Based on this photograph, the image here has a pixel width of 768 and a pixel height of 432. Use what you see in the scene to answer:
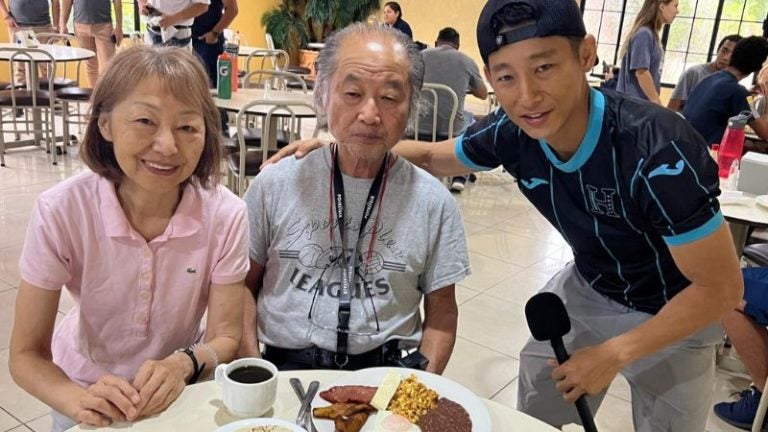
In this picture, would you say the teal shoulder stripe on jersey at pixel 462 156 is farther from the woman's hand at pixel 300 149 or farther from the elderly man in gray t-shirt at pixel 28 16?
the elderly man in gray t-shirt at pixel 28 16

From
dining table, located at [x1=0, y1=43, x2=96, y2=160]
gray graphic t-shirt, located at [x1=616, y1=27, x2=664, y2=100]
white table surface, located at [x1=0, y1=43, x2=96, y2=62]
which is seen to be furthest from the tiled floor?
gray graphic t-shirt, located at [x1=616, y1=27, x2=664, y2=100]

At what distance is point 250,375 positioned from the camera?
114cm

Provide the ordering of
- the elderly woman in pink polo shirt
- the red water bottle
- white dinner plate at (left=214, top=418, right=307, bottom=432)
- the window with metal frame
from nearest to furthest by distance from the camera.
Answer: white dinner plate at (left=214, top=418, right=307, bottom=432)
the elderly woman in pink polo shirt
the red water bottle
the window with metal frame

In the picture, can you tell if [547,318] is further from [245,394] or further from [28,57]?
[28,57]

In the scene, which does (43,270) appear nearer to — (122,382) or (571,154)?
(122,382)

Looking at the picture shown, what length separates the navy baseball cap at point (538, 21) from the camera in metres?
1.29

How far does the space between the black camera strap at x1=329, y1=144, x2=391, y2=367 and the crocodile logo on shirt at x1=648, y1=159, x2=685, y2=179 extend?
2.11 ft

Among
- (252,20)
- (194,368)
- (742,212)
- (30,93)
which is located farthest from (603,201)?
(252,20)

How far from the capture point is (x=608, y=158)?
1.39 metres

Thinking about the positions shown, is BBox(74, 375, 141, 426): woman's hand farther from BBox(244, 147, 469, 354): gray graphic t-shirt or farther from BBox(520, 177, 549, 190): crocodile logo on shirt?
BBox(520, 177, 549, 190): crocodile logo on shirt

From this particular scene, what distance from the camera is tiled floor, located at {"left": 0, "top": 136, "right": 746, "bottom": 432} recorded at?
2687 mm

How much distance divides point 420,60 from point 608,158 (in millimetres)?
548

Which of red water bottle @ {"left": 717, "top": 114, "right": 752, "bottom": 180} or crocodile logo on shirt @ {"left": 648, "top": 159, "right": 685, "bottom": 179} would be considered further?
red water bottle @ {"left": 717, "top": 114, "right": 752, "bottom": 180}

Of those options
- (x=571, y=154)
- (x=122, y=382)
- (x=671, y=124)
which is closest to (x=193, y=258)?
(x=122, y=382)
